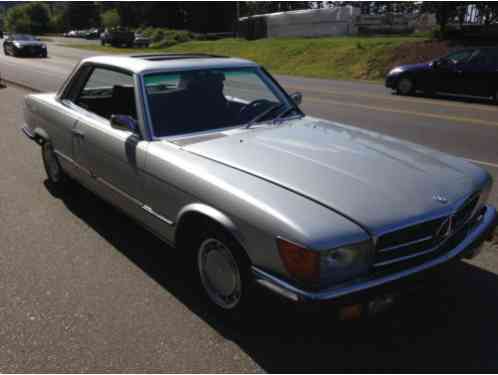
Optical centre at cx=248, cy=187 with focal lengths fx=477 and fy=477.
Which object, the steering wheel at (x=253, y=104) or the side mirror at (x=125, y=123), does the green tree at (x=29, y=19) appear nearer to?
Answer: the steering wheel at (x=253, y=104)

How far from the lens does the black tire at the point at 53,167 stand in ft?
17.6

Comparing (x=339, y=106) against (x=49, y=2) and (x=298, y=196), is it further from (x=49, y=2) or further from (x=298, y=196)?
(x=49, y=2)

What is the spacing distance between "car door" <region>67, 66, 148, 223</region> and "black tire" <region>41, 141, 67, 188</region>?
789 mm

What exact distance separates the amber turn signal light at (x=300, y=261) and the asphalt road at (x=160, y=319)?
0.18 m

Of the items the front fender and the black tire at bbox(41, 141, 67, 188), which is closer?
the front fender

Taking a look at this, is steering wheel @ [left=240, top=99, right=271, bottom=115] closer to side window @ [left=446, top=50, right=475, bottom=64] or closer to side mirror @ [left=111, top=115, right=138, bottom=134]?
side mirror @ [left=111, top=115, right=138, bottom=134]

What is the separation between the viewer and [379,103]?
1278 cm

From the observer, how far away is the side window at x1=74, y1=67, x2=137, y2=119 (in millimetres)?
4084

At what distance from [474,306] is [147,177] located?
2491mm

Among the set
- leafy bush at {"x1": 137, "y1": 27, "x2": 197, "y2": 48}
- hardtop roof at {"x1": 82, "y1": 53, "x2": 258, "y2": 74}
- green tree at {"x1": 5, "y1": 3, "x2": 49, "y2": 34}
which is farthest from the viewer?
green tree at {"x1": 5, "y1": 3, "x2": 49, "y2": 34}

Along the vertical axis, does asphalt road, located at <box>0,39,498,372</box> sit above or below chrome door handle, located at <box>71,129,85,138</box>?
below

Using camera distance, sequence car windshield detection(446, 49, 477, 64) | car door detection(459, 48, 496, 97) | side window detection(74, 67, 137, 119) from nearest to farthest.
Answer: side window detection(74, 67, 137, 119) → car door detection(459, 48, 496, 97) → car windshield detection(446, 49, 477, 64)

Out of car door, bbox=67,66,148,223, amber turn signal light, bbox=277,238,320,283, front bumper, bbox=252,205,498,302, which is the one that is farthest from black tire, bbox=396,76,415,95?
amber turn signal light, bbox=277,238,320,283

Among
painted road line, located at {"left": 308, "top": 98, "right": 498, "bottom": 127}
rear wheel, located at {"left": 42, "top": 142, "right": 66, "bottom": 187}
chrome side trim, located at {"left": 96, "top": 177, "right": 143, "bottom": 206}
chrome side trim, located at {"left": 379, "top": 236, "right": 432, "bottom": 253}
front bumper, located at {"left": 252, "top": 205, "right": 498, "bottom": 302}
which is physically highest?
→ chrome side trim, located at {"left": 379, "top": 236, "right": 432, "bottom": 253}
